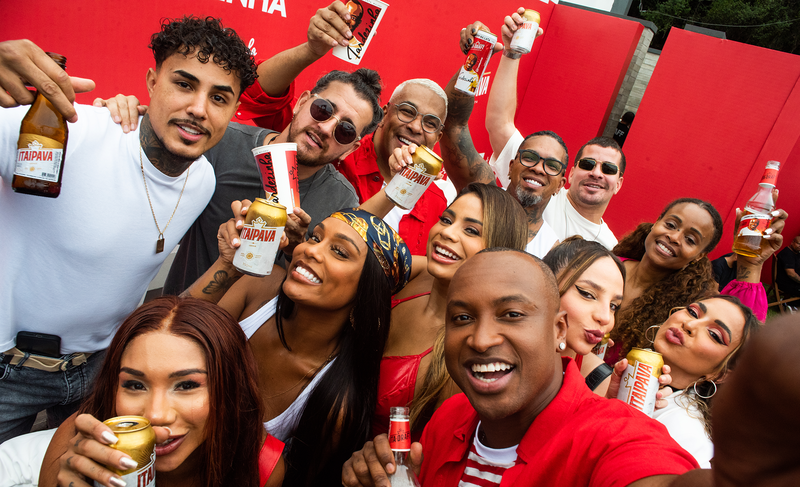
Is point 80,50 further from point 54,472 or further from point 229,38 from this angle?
point 54,472

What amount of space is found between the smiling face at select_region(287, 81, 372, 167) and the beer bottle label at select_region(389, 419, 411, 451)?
1.66 metres

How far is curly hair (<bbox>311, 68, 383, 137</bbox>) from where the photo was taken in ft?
9.11

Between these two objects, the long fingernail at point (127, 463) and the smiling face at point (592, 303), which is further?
the smiling face at point (592, 303)

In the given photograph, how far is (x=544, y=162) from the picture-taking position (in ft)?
10.8

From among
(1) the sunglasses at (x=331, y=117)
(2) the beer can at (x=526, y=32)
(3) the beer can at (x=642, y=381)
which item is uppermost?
(2) the beer can at (x=526, y=32)

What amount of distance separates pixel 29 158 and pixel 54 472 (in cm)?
101

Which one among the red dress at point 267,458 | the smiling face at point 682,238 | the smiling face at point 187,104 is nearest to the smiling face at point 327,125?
the smiling face at point 187,104

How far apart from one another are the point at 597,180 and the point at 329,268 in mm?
2576

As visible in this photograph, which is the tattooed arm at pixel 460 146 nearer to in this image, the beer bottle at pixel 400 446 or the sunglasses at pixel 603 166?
the sunglasses at pixel 603 166

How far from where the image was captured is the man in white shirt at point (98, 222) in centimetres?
182

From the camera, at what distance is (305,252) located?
84.4 inches

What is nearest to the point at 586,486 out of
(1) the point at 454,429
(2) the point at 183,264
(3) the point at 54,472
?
(1) the point at 454,429

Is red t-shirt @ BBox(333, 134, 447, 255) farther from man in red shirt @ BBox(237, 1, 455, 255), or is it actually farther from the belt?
the belt

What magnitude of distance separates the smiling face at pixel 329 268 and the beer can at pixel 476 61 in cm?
145
